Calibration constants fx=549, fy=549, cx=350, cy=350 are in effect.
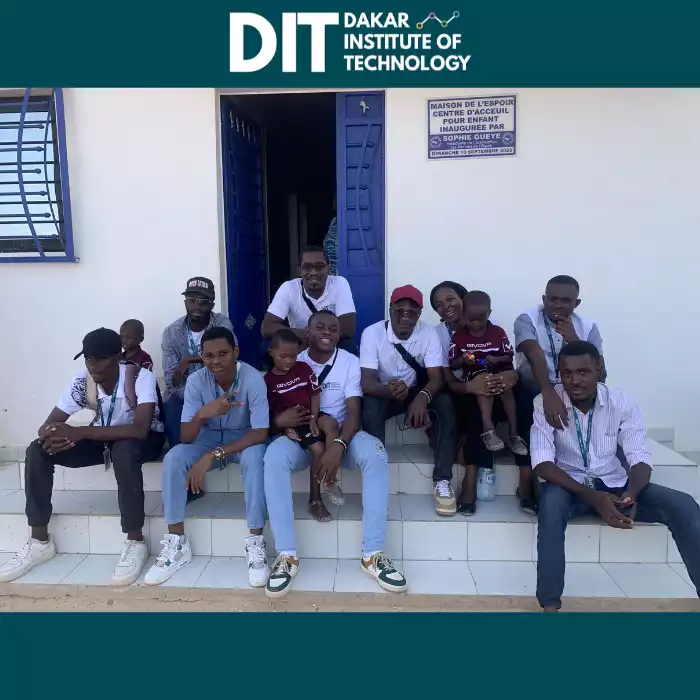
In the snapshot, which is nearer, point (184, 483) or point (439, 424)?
point (184, 483)

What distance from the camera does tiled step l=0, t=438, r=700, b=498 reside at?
3.36 metres

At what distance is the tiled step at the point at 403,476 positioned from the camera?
11.0 feet

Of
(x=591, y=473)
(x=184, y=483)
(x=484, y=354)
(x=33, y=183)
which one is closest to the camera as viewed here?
(x=591, y=473)

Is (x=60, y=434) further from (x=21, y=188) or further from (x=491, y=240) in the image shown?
(x=491, y=240)

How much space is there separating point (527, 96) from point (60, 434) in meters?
3.85

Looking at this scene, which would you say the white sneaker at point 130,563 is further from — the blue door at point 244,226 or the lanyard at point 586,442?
the lanyard at point 586,442

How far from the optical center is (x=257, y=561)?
285 cm

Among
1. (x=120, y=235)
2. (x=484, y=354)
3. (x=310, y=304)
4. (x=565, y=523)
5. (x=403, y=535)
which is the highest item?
(x=120, y=235)

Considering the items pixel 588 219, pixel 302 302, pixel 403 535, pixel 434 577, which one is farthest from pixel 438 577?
pixel 588 219

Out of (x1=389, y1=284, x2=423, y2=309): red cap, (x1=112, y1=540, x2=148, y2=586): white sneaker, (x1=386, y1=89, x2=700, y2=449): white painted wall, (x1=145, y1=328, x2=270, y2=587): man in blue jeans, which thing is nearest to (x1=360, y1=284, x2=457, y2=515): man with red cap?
(x1=389, y1=284, x2=423, y2=309): red cap

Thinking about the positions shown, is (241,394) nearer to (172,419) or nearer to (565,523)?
(172,419)

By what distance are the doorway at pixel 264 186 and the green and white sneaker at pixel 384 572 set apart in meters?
2.14

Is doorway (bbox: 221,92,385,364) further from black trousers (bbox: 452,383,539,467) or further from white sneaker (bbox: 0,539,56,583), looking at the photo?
white sneaker (bbox: 0,539,56,583)

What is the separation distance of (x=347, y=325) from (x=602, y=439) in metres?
1.80
